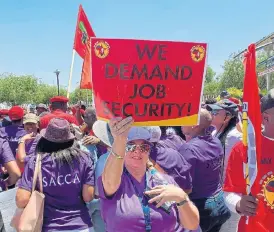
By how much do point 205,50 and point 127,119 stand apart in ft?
1.87

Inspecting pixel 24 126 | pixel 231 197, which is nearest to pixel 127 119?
pixel 231 197

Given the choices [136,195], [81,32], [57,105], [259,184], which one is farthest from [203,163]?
[81,32]

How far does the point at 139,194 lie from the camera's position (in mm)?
2322

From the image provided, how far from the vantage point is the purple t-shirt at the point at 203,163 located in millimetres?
3746

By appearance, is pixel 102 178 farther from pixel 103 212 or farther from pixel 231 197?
pixel 231 197

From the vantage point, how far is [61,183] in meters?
2.95

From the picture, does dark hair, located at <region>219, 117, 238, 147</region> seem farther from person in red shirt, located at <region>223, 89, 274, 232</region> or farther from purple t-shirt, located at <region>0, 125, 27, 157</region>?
purple t-shirt, located at <region>0, 125, 27, 157</region>

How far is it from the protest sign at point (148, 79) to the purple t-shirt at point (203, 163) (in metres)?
1.72

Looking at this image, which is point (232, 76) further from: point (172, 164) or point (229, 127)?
point (172, 164)

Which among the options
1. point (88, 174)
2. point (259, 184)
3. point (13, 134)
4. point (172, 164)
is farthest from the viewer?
point (13, 134)

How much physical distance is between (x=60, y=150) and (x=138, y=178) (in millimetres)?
1002

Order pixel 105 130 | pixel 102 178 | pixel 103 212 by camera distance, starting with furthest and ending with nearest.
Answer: pixel 105 130 → pixel 103 212 → pixel 102 178

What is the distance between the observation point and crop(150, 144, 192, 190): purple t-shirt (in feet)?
10.6

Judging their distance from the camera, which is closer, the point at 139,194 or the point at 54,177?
the point at 139,194
